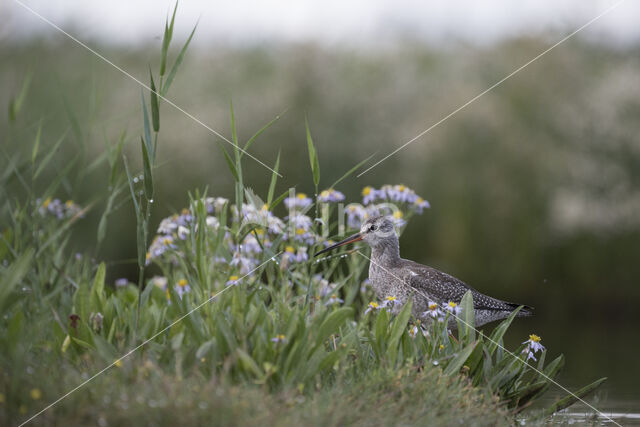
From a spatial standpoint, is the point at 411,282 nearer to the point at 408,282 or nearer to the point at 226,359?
the point at 408,282

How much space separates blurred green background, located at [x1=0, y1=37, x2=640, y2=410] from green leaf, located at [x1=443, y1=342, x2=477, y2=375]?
6.00m

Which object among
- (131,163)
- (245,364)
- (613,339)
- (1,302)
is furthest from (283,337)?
(131,163)

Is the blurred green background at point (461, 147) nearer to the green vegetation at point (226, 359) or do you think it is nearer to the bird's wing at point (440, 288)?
the bird's wing at point (440, 288)

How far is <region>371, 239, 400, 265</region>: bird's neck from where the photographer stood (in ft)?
16.1

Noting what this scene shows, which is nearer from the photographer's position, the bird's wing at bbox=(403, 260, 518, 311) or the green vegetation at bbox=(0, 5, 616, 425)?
the green vegetation at bbox=(0, 5, 616, 425)

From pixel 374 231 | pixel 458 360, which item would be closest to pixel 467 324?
pixel 458 360

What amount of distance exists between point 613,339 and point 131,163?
6.66m

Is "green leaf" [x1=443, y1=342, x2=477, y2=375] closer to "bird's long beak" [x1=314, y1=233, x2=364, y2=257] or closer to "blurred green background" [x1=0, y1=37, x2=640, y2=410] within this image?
"bird's long beak" [x1=314, y1=233, x2=364, y2=257]

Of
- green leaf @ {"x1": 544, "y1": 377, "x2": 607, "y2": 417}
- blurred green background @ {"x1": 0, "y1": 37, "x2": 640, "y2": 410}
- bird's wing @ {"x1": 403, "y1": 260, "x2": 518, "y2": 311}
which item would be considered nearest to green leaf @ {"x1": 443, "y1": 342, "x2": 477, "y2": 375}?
green leaf @ {"x1": 544, "y1": 377, "x2": 607, "y2": 417}

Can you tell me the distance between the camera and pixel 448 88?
11258 millimetres

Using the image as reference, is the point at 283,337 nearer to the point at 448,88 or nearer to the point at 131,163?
the point at 131,163

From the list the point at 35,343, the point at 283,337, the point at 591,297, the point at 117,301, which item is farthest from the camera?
the point at 591,297

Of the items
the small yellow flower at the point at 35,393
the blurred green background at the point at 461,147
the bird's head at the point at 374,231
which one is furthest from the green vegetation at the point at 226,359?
the blurred green background at the point at 461,147

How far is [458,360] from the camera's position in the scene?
3.55 m
